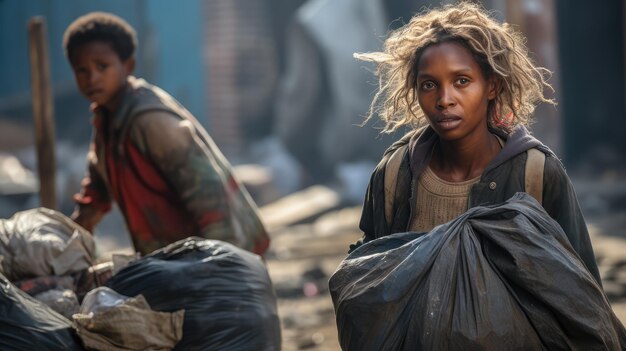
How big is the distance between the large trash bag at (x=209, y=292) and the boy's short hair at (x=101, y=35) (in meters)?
1.36

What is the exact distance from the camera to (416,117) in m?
3.15

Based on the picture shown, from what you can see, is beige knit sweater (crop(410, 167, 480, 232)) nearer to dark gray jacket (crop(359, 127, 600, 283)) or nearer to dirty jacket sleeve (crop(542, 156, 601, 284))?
dark gray jacket (crop(359, 127, 600, 283))

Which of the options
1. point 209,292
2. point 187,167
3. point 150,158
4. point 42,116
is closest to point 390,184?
point 209,292

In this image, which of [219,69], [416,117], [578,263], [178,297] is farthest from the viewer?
[219,69]

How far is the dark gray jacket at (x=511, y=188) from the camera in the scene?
2.76 metres

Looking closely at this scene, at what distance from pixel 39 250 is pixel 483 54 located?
166 centimetres

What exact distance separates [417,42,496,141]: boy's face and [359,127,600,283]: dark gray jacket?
0.12 m

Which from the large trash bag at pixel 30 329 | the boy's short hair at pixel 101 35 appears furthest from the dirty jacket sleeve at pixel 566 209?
the boy's short hair at pixel 101 35

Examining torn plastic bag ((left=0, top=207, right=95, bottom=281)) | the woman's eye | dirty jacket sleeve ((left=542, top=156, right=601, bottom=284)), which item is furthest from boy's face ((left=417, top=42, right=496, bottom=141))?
torn plastic bag ((left=0, top=207, right=95, bottom=281))

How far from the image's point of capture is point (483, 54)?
2.88 meters

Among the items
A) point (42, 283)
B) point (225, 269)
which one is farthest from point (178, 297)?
point (42, 283)

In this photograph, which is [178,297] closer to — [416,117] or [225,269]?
[225,269]

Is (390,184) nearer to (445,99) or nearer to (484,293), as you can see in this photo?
(445,99)

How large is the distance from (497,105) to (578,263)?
1.83 feet
